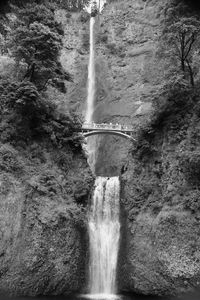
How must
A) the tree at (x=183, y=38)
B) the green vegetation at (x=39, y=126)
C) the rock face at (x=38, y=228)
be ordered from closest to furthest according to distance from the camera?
the rock face at (x=38, y=228)
the green vegetation at (x=39, y=126)
the tree at (x=183, y=38)

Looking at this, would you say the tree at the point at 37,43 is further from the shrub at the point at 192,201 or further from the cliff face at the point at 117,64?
the cliff face at the point at 117,64

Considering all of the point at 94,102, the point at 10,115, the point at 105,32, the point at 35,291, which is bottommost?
the point at 35,291

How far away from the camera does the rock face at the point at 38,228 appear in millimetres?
17422

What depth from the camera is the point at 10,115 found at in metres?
21.8

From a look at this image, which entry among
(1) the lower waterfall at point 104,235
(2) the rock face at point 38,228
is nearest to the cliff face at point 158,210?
(1) the lower waterfall at point 104,235

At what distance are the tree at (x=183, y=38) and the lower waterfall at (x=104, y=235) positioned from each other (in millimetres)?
9458

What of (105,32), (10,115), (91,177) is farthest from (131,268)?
(105,32)

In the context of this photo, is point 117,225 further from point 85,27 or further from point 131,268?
point 85,27

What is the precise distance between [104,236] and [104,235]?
7 cm

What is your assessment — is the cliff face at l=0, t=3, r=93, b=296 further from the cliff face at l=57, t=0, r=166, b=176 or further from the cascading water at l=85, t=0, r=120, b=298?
the cliff face at l=57, t=0, r=166, b=176

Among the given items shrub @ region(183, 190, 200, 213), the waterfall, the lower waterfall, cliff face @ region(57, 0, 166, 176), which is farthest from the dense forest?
the waterfall

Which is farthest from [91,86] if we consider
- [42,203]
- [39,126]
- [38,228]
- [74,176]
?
[38,228]

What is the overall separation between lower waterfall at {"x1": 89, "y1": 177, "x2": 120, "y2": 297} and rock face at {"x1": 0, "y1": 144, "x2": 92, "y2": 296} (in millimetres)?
791

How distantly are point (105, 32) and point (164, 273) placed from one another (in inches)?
1570
